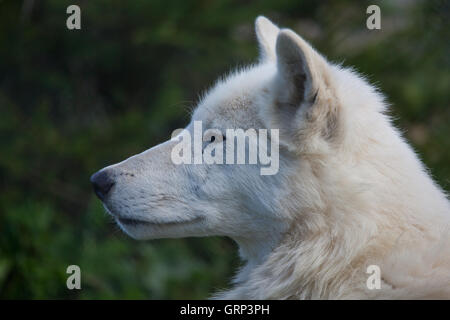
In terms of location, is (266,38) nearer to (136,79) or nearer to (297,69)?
(297,69)

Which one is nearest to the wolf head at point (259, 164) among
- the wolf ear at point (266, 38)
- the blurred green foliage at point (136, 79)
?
the wolf ear at point (266, 38)

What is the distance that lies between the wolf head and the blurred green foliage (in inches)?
167

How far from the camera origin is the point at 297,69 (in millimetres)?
2908

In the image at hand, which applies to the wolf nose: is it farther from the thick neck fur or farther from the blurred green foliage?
the blurred green foliage

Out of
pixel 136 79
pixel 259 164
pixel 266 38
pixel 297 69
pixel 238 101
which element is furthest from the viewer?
pixel 136 79

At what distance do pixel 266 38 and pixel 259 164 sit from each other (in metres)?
1.08

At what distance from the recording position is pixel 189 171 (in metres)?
3.24

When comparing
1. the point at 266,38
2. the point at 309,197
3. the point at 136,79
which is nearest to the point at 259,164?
the point at 309,197

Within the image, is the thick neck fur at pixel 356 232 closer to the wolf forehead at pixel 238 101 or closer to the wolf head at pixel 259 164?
the wolf head at pixel 259 164

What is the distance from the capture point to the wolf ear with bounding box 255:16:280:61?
3771 mm

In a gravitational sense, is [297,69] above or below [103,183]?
above

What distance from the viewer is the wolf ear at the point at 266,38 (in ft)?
12.4

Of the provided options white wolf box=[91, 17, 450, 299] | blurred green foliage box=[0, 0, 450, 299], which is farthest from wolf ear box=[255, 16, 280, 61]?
blurred green foliage box=[0, 0, 450, 299]

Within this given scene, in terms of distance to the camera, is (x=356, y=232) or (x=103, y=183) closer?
(x=356, y=232)
